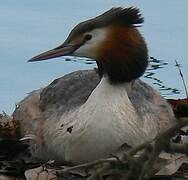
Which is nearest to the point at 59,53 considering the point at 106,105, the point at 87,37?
the point at 87,37

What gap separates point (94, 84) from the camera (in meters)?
4.77

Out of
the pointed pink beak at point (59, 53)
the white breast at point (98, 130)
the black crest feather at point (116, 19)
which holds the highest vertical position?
the black crest feather at point (116, 19)

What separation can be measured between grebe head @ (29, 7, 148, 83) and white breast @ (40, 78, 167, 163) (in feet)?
0.67

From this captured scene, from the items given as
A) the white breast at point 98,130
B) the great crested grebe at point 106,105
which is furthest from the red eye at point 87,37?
the white breast at point 98,130

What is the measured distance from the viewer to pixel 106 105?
3.93 m

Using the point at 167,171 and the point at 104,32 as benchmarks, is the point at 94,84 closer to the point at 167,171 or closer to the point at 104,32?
the point at 104,32

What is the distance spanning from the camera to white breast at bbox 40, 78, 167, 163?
3773 millimetres

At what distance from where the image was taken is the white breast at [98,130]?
12.4 ft

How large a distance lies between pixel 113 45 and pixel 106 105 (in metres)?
0.45

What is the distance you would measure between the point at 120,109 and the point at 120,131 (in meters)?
0.19

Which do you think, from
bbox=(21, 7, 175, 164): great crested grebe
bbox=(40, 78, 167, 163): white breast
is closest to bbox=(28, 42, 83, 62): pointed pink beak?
bbox=(21, 7, 175, 164): great crested grebe

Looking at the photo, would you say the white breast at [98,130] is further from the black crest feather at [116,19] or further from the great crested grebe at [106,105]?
the black crest feather at [116,19]

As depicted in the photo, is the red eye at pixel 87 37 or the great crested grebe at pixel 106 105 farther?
the red eye at pixel 87 37

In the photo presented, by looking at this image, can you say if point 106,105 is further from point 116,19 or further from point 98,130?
point 116,19
